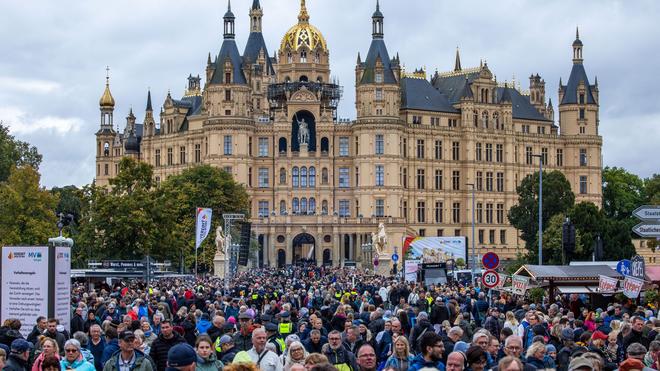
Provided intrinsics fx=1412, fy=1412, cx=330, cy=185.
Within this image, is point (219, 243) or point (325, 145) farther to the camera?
point (325, 145)

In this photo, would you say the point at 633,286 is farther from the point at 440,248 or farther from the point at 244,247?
the point at 440,248

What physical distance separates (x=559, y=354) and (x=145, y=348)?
549 centimetres

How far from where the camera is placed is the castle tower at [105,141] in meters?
141

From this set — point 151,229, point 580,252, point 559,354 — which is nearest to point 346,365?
point 559,354

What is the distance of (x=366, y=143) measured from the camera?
387 feet

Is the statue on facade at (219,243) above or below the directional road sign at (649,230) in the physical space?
above

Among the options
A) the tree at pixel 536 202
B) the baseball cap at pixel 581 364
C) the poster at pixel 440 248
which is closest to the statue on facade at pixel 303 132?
the tree at pixel 536 202

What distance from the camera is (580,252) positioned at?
85750 millimetres

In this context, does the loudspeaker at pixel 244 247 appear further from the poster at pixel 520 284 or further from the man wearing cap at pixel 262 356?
the man wearing cap at pixel 262 356

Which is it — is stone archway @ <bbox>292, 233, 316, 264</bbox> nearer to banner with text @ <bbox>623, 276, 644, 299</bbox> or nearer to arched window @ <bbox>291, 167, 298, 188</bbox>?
arched window @ <bbox>291, 167, 298, 188</bbox>

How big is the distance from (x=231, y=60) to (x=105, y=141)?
89.0ft

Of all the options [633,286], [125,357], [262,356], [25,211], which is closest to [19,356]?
[125,357]

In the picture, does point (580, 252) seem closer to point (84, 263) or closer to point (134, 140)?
point (84, 263)

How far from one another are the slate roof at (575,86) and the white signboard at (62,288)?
351 ft
